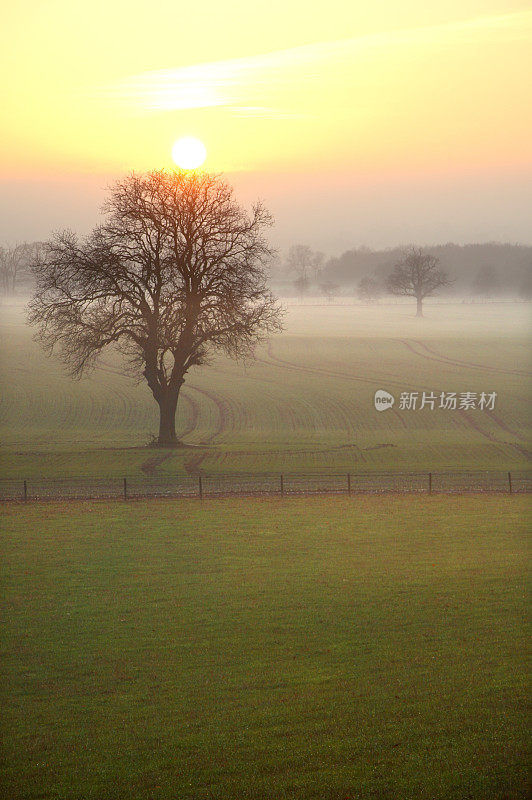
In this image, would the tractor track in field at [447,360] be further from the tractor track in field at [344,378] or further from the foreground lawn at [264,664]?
the foreground lawn at [264,664]

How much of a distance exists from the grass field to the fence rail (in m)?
1.91

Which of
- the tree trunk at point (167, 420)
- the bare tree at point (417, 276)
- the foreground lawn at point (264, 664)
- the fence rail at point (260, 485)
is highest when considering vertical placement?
the bare tree at point (417, 276)

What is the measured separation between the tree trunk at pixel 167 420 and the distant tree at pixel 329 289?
64.8 metres

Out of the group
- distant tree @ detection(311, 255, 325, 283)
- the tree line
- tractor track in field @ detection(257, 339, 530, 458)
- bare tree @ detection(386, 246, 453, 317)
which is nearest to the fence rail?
tractor track in field @ detection(257, 339, 530, 458)

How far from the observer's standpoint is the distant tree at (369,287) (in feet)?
336

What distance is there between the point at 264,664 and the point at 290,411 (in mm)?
38485

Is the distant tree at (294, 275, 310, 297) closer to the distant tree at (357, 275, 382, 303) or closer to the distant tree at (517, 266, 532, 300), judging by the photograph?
the distant tree at (357, 275, 382, 303)

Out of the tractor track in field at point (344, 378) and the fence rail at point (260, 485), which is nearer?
the fence rail at point (260, 485)

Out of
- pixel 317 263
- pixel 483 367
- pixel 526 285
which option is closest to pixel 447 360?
pixel 483 367

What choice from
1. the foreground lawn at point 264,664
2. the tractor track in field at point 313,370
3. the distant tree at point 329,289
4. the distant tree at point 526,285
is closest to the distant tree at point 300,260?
the distant tree at point 329,289

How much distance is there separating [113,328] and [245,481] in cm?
1192

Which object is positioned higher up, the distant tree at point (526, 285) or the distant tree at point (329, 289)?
the distant tree at point (329, 289)

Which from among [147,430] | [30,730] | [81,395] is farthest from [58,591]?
[81,395]

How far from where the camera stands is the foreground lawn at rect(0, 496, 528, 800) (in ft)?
30.8
